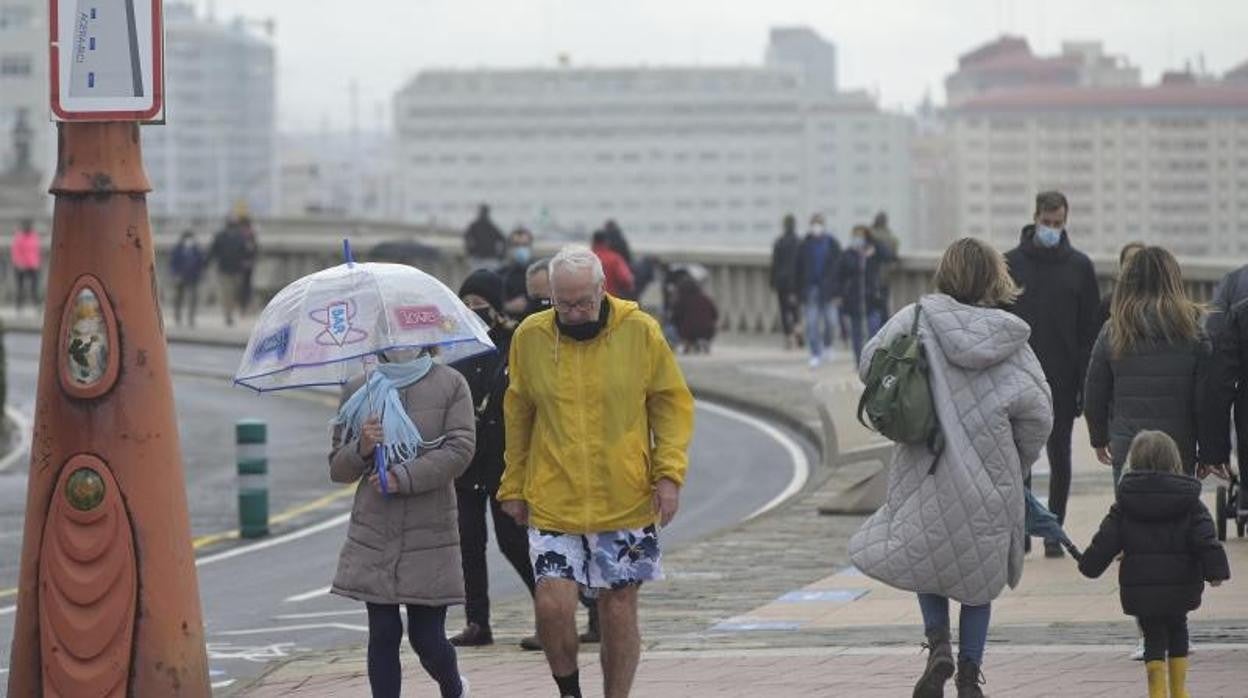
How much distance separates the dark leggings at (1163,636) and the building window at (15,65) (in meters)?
163

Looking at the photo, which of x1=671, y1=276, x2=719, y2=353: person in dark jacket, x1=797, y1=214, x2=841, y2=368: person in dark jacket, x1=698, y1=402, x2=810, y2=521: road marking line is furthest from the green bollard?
x1=671, y1=276, x2=719, y2=353: person in dark jacket

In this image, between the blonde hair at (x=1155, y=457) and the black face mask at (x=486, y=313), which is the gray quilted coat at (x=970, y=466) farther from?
the black face mask at (x=486, y=313)

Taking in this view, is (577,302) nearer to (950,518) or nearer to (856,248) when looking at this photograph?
(950,518)

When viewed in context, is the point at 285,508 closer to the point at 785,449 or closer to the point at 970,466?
the point at 785,449

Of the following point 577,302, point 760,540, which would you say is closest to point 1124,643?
point 577,302

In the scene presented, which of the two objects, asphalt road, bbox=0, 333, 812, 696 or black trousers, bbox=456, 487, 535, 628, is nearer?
black trousers, bbox=456, 487, 535, 628

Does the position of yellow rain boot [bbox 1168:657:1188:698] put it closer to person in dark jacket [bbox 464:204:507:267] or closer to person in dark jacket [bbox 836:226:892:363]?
person in dark jacket [bbox 836:226:892:363]

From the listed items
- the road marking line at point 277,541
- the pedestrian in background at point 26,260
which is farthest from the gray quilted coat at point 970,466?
the pedestrian in background at point 26,260

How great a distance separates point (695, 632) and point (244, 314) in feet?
117

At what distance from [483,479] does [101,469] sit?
3446mm

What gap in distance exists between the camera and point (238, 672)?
1322 cm

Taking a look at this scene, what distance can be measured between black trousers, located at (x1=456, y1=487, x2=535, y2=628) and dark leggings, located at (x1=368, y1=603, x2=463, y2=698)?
289 cm

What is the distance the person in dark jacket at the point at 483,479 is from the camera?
1277 cm

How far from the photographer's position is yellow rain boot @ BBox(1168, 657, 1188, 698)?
9.96 m
